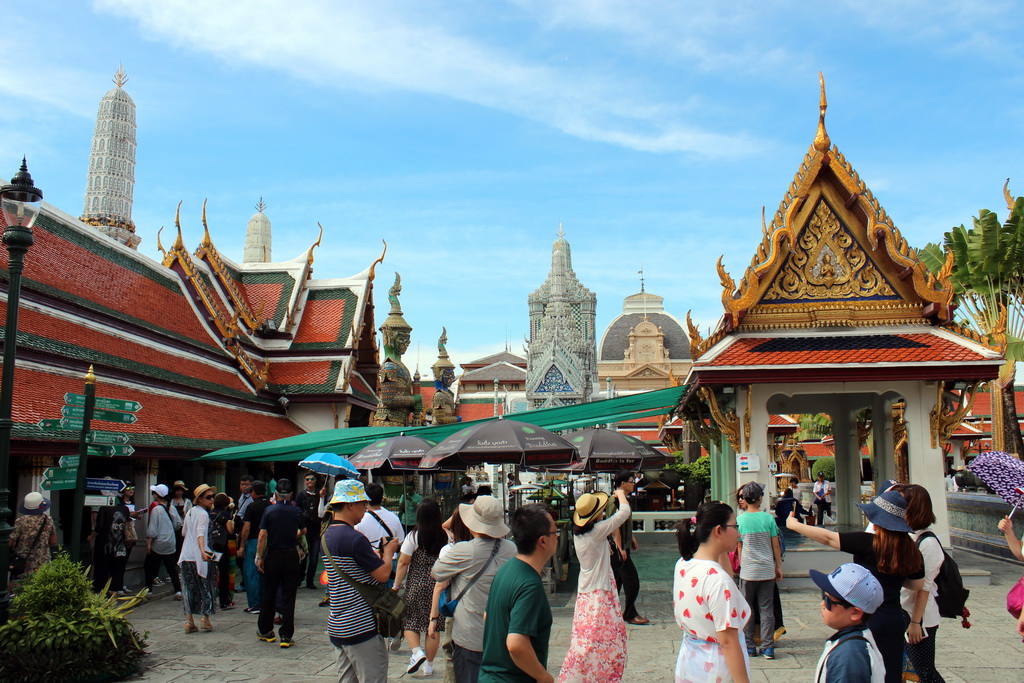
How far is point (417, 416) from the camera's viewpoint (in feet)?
75.3

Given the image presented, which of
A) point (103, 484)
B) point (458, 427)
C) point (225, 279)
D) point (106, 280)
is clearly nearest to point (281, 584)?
point (103, 484)

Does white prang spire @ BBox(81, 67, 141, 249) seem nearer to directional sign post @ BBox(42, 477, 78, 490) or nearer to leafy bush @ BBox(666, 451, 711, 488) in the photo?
leafy bush @ BBox(666, 451, 711, 488)

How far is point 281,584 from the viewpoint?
8469 mm

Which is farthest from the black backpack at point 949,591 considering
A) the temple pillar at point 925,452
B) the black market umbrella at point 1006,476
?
the temple pillar at point 925,452

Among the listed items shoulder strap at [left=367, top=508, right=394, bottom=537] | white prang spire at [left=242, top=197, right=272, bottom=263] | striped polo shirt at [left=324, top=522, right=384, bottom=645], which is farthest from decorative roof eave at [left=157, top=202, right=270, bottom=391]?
white prang spire at [left=242, top=197, right=272, bottom=263]

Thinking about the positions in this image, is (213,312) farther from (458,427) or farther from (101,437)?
(101,437)

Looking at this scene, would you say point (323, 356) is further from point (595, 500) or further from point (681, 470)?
point (595, 500)

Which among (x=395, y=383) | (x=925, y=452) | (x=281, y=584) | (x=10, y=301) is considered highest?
(x=395, y=383)

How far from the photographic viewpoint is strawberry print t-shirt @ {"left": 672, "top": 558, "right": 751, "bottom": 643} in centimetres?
387

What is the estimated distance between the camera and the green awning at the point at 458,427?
13.1m

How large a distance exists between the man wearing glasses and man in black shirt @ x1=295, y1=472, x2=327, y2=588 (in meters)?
8.64

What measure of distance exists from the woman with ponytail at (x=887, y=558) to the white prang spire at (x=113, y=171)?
155ft

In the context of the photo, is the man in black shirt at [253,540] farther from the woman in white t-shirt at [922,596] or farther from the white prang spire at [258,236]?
the white prang spire at [258,236]

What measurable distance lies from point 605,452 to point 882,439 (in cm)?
466
